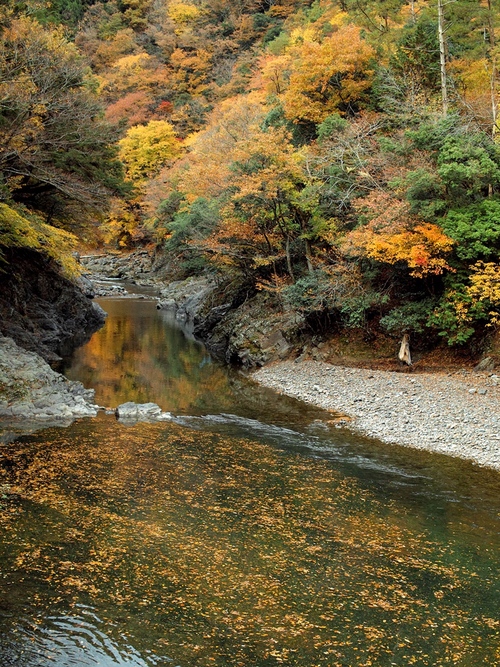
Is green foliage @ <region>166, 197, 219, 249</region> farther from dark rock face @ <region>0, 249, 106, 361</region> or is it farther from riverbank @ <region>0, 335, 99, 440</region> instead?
riverbank @ <region>0, 335, 99, 440</region>

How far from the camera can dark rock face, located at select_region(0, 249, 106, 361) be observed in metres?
24.4

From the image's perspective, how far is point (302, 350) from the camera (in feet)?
83.1

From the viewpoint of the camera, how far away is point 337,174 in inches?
942

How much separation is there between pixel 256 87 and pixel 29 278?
3549cm

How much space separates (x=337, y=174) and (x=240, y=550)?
59.7ft

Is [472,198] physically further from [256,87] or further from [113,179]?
[256,87]

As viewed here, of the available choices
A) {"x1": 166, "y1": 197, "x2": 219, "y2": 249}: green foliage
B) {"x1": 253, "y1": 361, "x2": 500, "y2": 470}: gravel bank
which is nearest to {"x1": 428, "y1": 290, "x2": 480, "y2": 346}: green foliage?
{"x1": 253, "y1": 361, "x2": 500, "y2": 470}: gravel bank

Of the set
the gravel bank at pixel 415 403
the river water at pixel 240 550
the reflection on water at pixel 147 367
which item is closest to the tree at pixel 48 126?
the reflection on water at pixel 147 367

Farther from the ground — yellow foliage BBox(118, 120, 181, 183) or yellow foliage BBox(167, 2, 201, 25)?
yellow foliage BBox(167, 2, 201, 25)

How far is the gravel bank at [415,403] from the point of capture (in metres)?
14.7

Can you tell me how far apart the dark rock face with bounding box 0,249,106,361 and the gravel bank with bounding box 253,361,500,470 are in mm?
10062

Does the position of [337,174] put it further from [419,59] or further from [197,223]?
[197,223]

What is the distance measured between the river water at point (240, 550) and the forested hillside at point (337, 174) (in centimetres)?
785

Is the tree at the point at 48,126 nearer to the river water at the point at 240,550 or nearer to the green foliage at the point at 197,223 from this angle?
the green foliage at the point at 197,223
